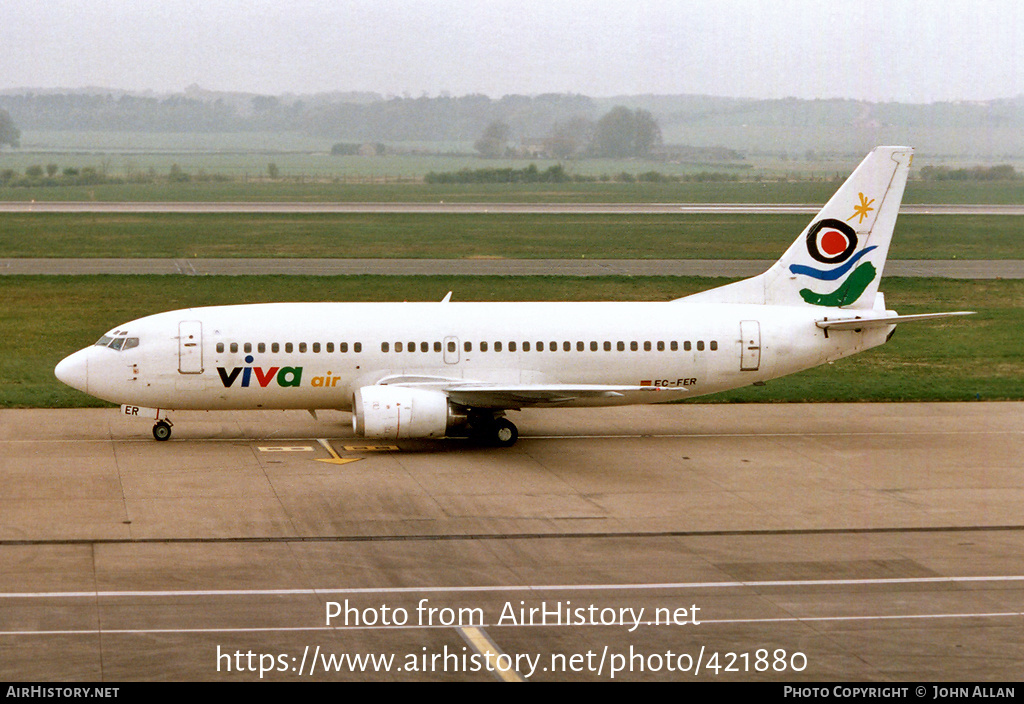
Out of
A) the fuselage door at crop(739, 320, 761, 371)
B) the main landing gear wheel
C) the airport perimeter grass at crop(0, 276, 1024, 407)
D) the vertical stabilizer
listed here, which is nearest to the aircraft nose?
the airport perimeter grass at crop(0, 276, 1024, 407)

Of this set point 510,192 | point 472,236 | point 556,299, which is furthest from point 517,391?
point 510,192

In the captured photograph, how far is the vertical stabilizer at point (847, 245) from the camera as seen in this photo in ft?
113

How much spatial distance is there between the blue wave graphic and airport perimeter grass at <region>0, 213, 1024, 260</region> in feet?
129

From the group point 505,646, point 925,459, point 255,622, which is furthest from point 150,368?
point 925,459

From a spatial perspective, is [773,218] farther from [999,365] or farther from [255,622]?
[255,622]

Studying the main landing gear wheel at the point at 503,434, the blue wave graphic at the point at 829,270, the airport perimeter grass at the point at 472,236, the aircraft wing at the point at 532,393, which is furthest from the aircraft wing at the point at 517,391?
the airport perimeter grass at the point at 472,236

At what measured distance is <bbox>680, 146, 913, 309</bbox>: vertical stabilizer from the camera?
1361 inches

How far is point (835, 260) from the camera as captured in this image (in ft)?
113

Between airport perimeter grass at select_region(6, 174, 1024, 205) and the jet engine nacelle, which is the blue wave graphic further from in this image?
airport perimeter grass at select_region(6, 174, 1024, 205)

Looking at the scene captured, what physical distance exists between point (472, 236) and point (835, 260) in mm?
51572

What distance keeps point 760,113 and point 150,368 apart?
2804 inches

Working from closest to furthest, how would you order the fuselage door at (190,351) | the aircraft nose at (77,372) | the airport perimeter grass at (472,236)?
1. the fuselage door at (190,351)
2. the aircraft nose at (77,372)
3. the airport perimeter grass at (472,236)

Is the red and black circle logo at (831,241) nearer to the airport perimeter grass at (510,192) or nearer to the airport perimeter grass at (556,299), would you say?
the airport perimeter grass at (556,299)

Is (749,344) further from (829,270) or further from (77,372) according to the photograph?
(77,372)
